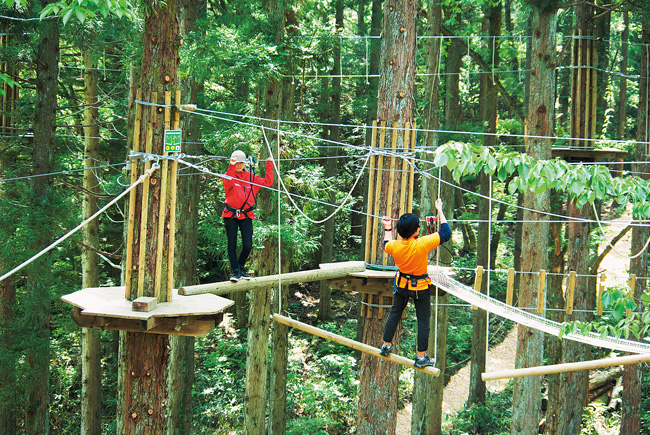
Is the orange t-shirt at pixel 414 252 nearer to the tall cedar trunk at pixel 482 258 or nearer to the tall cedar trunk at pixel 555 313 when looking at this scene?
the tall cedar trunk at pixel 555 313

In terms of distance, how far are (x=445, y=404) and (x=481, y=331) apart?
84.1 inches

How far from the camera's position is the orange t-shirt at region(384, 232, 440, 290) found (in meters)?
4.22

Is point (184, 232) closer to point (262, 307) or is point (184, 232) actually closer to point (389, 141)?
point (262, 307)

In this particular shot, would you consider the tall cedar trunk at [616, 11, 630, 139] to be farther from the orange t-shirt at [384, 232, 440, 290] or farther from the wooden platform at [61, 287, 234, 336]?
the wooden platform at [61, 287, 234, 336]

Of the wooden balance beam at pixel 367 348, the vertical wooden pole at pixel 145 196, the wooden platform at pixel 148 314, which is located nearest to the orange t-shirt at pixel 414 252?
the wooden balance beam at pixel 367 348

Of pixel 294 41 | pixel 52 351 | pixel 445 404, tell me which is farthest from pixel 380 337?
pixel 445 404

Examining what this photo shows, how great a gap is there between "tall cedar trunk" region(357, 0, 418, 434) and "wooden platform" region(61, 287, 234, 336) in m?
1.88

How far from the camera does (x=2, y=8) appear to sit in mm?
7324

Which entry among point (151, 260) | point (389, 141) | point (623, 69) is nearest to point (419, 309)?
point (389, 141)

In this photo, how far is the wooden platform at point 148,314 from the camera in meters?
4.10

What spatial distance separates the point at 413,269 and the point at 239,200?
1.75m

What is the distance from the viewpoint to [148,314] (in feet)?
13.5

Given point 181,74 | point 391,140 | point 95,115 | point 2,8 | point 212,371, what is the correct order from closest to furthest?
point 391,140 → point 2,8 → point 181,74 → point 95,115 → point 212,371

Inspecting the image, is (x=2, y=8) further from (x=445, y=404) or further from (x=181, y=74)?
(x=445, y=404)
